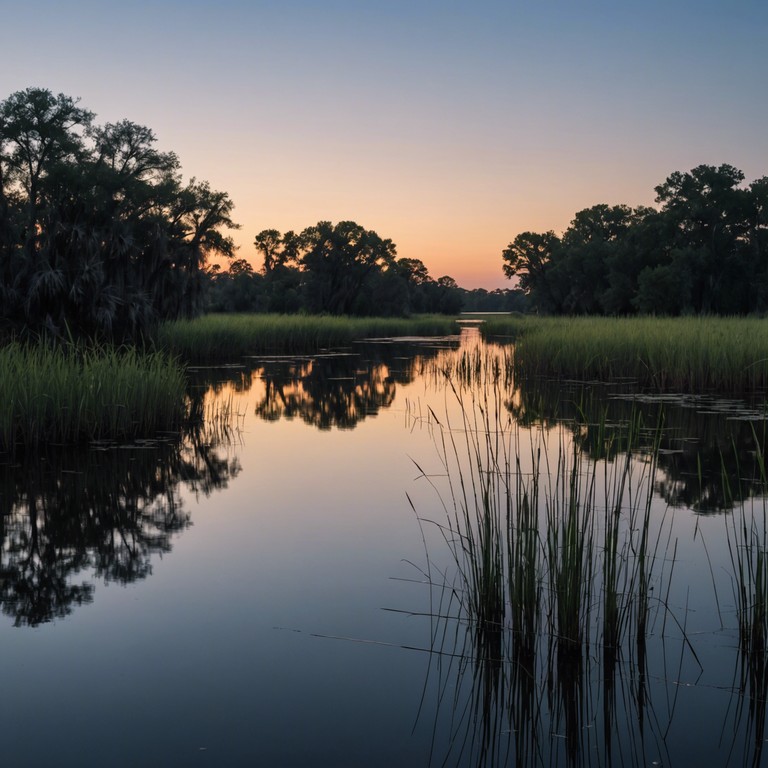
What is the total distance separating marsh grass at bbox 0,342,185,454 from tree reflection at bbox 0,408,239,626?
454mm

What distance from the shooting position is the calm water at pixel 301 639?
11.2 feet

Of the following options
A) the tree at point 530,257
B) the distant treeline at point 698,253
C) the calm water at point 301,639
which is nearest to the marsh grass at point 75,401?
the calm water at point 301,639

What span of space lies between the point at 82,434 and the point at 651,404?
9.62 m

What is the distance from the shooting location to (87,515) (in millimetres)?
7035

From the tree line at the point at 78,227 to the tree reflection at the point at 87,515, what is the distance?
10.9 metres

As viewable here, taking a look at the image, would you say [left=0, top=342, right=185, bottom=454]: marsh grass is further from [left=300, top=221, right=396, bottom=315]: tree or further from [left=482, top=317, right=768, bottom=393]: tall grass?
[left=300, top=221, right=396, bottom=315]: tree

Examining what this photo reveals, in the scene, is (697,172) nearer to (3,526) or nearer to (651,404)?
(651,404)

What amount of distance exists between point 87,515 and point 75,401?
3.51 metres

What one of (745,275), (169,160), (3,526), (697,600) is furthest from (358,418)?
(745,275)

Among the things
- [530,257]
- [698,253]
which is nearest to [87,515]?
[698,253]

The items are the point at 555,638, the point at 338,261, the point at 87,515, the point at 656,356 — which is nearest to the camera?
the point at 555,638

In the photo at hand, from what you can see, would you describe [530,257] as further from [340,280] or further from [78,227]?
[78,227]

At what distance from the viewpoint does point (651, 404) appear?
549 inches

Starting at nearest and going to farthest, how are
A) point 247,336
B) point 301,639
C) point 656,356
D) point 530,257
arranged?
1. point 301,639
2. point 656,356
3. point 247,336
4. point 530,257
